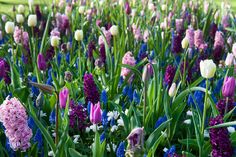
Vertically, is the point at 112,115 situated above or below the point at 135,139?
below

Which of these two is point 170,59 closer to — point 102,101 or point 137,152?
point 102,101

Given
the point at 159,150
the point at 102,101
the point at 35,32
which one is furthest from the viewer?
the point at 35,32

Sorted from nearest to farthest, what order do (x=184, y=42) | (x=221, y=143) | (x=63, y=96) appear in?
(x=221, y=143), (x=63, y=96), (x=184, y=42)

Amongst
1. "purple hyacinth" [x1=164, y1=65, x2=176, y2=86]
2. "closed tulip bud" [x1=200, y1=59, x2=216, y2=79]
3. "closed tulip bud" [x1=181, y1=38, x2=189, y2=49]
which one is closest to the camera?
"closed tulip bud" [x1=200, y1=59, x2=216, y2=79]

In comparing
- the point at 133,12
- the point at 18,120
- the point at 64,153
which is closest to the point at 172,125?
the point at 64,153

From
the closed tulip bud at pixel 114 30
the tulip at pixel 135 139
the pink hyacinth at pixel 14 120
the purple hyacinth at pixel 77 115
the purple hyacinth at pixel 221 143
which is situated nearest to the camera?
the tulip at pixel 135 139

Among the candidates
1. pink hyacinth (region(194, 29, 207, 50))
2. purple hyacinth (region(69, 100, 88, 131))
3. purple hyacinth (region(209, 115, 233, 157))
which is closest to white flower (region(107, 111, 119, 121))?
purple hyacinth (region(69, 100, 88, 131))

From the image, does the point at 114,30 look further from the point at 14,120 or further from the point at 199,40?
the point at 14,120

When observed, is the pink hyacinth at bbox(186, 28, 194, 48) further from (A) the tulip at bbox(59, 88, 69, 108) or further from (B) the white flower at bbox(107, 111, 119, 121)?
(A) the tulip at bbox(59, 88, 69, 108)

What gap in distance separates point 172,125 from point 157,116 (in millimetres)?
123

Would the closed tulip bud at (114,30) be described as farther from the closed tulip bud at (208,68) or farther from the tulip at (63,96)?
the closed tulip bud at (208,68)

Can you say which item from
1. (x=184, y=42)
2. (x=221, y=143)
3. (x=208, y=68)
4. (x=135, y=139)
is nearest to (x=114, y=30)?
(x=184, y=42)

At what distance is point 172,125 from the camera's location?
2.52 metres

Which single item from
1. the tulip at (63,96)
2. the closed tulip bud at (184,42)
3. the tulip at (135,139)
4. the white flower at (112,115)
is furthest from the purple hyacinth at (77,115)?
the closed tulip bud at (184,42)
